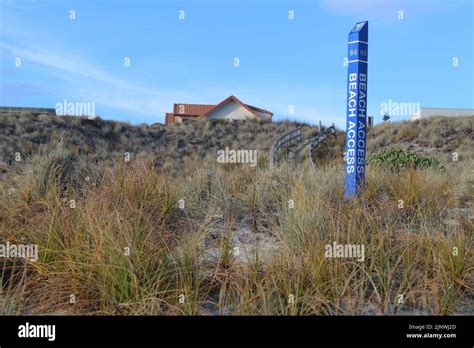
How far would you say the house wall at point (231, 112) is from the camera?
53875mm

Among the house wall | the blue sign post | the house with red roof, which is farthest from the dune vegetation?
the house wall

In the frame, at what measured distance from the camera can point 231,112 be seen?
54156 millimetres

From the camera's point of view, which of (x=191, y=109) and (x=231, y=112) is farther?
(x=191, y=109)

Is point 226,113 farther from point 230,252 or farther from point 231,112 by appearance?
point 230,252

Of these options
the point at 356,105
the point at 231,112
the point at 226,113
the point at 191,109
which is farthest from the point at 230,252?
the point at 191,109

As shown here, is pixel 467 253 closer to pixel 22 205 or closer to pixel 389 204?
pixel 389 204

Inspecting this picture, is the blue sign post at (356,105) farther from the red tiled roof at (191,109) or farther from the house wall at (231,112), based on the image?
the red tiled roof at (191,109)

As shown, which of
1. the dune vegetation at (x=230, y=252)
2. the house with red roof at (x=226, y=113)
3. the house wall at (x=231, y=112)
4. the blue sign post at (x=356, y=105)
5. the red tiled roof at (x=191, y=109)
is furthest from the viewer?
the red tiled roof at (x=191, y=109)

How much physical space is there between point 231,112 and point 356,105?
48132 mm

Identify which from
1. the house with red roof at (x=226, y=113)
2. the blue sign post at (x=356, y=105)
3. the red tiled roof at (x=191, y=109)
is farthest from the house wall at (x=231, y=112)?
the blue sign post at (x=356, y=105)

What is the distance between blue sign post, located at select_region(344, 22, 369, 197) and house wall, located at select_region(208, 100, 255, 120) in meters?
47.3

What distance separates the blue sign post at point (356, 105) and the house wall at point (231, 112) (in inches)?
1862

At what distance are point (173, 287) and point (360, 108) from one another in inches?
157
